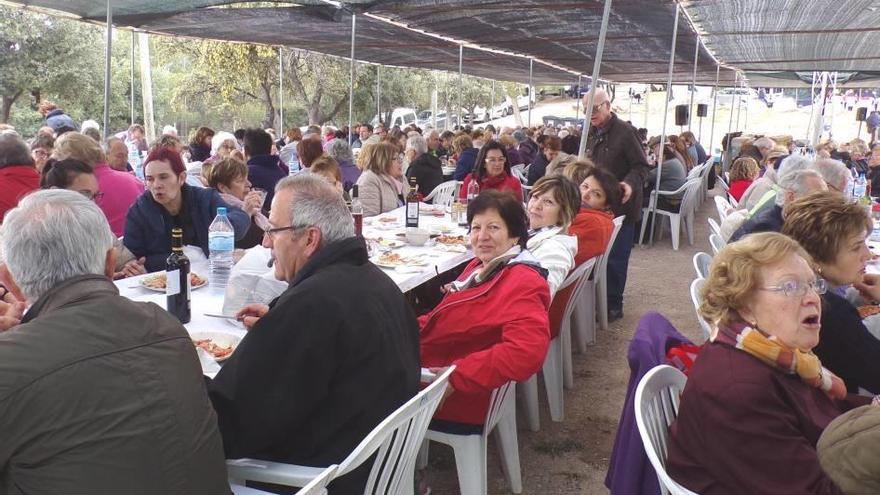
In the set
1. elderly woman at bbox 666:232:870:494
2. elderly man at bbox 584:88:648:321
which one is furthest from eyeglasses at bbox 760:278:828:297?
elderly man at bbox 584:88:648:321

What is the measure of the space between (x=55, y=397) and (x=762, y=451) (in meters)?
1.45

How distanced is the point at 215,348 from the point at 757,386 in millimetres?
1578

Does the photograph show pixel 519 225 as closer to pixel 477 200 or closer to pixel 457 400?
pixel 477 200

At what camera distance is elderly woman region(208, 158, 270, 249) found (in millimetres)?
4102

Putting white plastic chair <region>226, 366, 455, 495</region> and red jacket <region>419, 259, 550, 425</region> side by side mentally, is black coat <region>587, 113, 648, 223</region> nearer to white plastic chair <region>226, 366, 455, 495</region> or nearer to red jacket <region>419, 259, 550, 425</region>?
red jacket <region>419, 259, 550, 425</region>

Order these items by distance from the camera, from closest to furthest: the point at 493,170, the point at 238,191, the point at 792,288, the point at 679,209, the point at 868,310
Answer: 1. the point at 792,288
2. the point at 868,310
3. the point at 238,191
4. the point at 493,170
5. the point at 679,209

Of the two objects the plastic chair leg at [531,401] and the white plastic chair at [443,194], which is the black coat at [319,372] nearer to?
the plastic chair leg at [531,401]

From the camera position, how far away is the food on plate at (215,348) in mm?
2145

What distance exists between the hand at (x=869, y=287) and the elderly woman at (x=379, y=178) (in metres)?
3.42

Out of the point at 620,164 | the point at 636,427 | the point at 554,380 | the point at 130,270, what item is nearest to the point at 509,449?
the point at 554,380

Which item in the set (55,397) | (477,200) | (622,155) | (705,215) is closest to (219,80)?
(705,215)

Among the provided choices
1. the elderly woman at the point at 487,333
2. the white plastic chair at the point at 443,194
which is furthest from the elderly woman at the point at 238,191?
the white plastic chair at the point at 443,194

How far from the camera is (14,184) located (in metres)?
4.08

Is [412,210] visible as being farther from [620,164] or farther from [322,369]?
[322,369]
